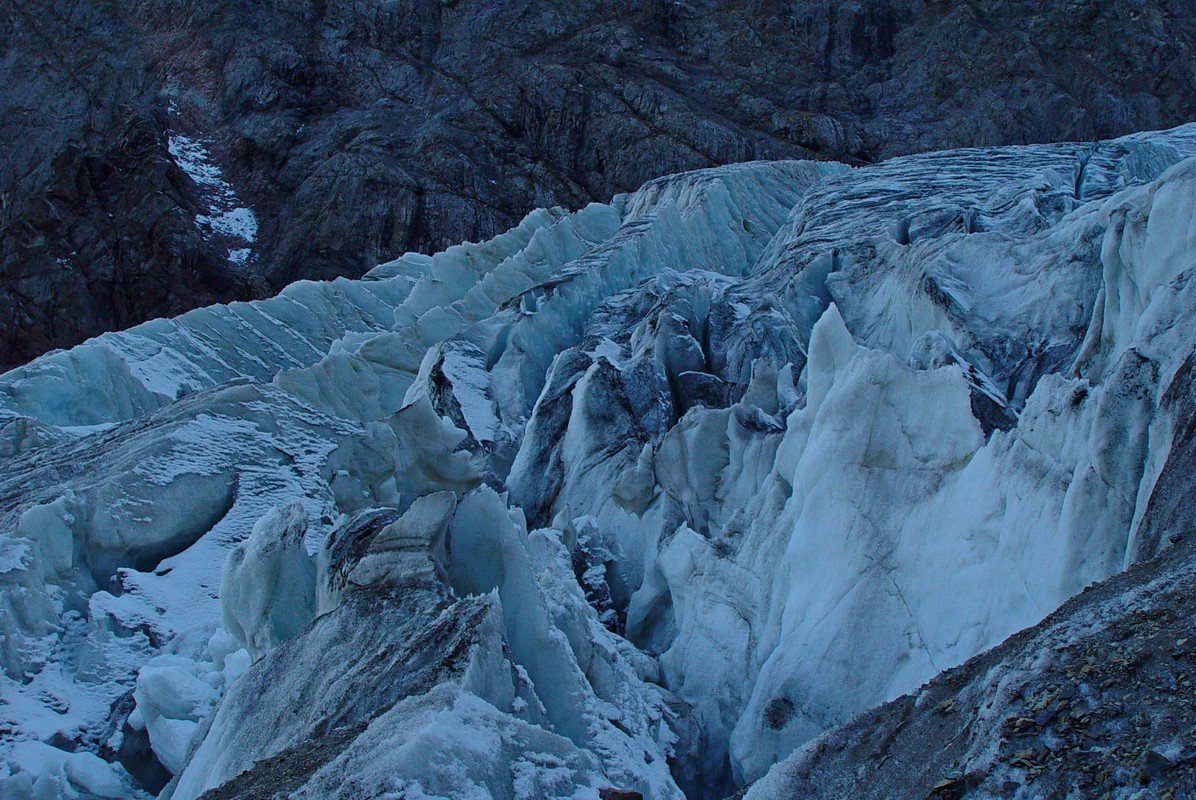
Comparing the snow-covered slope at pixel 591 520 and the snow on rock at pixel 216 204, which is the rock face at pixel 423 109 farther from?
the snow-covered slope at pixel 591 520

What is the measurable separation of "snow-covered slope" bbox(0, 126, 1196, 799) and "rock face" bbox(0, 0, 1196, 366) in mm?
22182

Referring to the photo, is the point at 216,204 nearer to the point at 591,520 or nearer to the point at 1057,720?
the point at 591,520

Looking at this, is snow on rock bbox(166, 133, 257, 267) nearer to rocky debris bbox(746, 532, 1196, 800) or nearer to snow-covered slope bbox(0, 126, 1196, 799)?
snow-covered slope bbox(0, 126, 1196, 799)

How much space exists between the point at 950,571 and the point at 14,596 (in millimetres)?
8308

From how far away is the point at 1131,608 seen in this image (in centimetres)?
512

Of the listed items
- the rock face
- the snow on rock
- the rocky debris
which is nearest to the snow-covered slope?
the rocky debris

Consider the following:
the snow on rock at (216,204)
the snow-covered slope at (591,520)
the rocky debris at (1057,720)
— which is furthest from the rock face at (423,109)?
the rocky debris at (1057,720)

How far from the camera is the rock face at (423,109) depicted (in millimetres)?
40469

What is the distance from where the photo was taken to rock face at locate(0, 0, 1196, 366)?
4047 centimetres

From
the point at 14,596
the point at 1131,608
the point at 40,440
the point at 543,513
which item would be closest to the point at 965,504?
the point at 1131,608

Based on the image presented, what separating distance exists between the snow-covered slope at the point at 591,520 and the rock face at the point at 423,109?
22182 mm

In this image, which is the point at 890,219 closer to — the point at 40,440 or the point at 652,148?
the point at 40,440

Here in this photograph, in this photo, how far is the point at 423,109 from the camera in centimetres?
4494

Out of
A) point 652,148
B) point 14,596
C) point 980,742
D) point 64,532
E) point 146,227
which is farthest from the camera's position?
point 652,148
